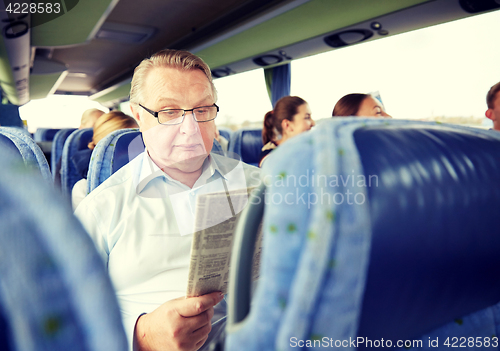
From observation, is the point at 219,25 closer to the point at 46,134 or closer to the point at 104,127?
the point at 104,127

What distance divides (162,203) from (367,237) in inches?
34.7

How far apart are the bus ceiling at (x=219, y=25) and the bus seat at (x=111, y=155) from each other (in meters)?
1.07

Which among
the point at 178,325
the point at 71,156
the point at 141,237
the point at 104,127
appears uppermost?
the point at 104,127

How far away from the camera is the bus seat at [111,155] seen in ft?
5.05

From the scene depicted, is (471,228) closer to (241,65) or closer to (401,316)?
(401,316)

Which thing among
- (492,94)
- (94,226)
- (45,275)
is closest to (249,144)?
(492,94)

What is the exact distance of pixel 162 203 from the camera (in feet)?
3.87

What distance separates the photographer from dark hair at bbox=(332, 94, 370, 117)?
2.36 m

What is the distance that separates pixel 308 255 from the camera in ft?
1.33

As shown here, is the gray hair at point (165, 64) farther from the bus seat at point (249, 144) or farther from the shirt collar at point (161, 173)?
the bus seat at point (249, 144)

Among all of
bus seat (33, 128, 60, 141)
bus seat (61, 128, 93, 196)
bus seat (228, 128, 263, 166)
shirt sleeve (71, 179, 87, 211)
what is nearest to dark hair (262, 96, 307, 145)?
bus seat (228, 128, 263, 166)

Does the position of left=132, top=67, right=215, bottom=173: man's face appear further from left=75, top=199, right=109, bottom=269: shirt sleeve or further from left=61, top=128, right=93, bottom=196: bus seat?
left=61, top=128, right=93, bottom=196: bus seat

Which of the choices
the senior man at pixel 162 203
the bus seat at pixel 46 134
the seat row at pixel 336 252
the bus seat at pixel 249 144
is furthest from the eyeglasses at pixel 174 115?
the bus seat at pixel 46 134

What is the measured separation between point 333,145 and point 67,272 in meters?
0.32
